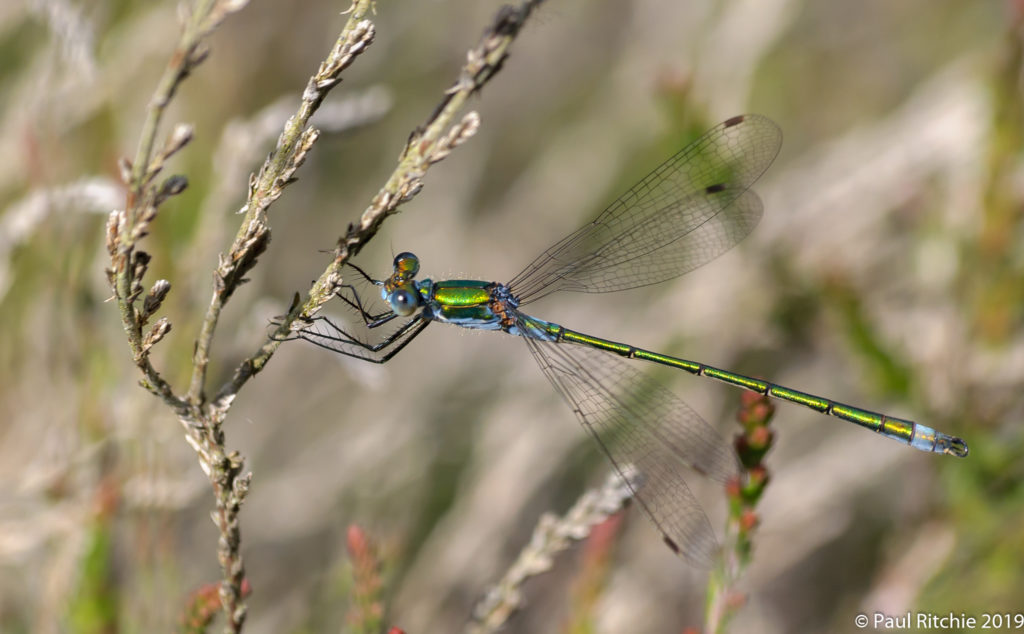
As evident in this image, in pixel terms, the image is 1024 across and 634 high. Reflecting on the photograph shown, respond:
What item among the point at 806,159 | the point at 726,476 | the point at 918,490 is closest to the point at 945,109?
the point at 806,159

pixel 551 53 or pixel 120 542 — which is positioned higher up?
pixel 551 53

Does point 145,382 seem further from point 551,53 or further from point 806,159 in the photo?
point 551,53

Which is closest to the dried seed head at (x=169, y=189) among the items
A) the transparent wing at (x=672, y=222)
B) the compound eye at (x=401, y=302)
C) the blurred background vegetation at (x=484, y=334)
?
the blurred background vegetation at (x=484, y=334)

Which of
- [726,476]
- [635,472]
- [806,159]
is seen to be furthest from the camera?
[806,159]

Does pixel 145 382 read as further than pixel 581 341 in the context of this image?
No

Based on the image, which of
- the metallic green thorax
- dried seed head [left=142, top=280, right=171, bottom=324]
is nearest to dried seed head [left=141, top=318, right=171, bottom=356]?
dried seed head [left=142, top=280, right=171, bottom=324]

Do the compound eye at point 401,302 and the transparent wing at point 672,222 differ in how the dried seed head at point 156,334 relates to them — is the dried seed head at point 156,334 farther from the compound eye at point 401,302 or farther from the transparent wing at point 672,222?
the transparent wing at point 672,222

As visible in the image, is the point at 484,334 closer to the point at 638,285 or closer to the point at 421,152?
the point at 638,285

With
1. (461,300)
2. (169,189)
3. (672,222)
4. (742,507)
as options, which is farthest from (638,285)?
(169,189)
